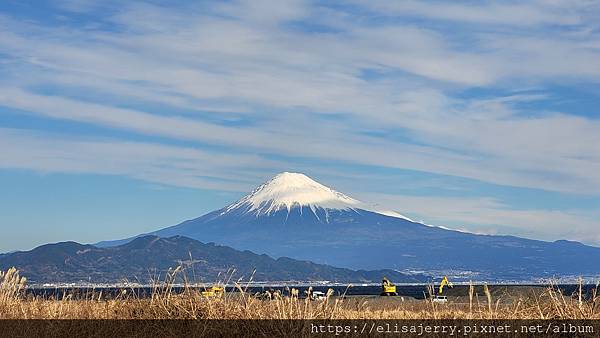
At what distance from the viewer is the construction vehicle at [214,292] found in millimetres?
17797

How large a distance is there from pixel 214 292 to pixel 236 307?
4.02 feet

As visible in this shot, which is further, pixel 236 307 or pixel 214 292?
pixel 214 292

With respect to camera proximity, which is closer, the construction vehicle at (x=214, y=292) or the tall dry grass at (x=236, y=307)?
the tall dry grass at (x=236, y=307)

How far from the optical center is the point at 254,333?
52.1 ft

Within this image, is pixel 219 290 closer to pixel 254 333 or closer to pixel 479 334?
pixel 254 333

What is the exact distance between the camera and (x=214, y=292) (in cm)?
1800

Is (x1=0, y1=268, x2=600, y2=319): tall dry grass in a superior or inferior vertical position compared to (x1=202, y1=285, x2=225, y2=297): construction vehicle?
inferior

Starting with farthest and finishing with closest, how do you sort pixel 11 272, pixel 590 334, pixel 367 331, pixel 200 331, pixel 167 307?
1. pixel 11 272
2. pixel 167 307
3. pixel 200 331
4. pixel 367 331
5. pixel 590 334

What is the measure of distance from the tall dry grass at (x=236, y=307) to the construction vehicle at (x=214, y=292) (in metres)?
0.18

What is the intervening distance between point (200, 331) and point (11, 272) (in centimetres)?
687

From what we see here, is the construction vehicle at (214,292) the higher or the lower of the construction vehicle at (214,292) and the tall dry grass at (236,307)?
the higher

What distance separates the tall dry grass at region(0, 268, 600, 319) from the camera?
15.4 m

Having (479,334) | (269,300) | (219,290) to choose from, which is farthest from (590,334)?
(219,290)

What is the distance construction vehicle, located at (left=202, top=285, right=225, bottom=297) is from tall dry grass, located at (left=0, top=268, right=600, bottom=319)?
7.1 inches
